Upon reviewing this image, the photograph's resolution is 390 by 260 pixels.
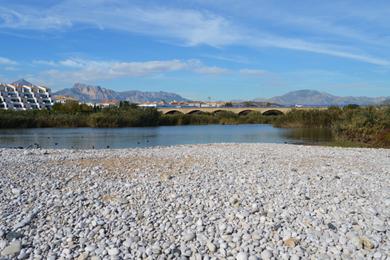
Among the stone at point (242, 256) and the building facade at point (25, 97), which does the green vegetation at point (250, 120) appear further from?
the building facade at point (25, 97)

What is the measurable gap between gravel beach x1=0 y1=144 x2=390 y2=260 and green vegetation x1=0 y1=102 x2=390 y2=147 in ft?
52.7

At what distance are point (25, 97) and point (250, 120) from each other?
281 feet

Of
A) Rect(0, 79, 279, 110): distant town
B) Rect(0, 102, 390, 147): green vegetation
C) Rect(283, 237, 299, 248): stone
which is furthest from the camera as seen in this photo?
Rect(0, 79, 279, 110): distant town

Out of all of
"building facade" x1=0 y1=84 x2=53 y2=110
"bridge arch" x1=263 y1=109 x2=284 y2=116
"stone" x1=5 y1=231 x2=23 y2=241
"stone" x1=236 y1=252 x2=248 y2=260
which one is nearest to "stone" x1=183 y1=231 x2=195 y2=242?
"stone" x1=236 y1=252 x2=248 y2=260

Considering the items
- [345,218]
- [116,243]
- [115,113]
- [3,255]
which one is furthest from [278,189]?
[115,113]

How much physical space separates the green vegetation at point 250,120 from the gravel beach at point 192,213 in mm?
16056

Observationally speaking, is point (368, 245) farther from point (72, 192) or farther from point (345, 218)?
point (72, 192)

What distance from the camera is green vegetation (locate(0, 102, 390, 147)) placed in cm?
2678

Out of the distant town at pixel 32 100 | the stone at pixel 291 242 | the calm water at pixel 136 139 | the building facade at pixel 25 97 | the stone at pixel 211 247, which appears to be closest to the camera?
the stone at pixel 211 247

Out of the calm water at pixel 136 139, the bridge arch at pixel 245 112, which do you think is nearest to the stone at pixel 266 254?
the calm water at pixel 136 139

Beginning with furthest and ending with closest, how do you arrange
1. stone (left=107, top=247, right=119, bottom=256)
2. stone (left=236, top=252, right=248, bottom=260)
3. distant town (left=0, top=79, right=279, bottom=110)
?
distant town (left=0, top=79, right=279, bottom=110) < stone (left=107, top=247, right=119, bottom=256) < stone (left=236, top=252, right=248, bottom=260)

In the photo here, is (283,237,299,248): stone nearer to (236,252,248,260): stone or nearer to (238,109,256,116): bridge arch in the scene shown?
(236,252,248,260): stone

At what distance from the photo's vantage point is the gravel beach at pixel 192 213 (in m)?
6.18

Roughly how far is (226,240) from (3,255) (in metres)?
3.39
